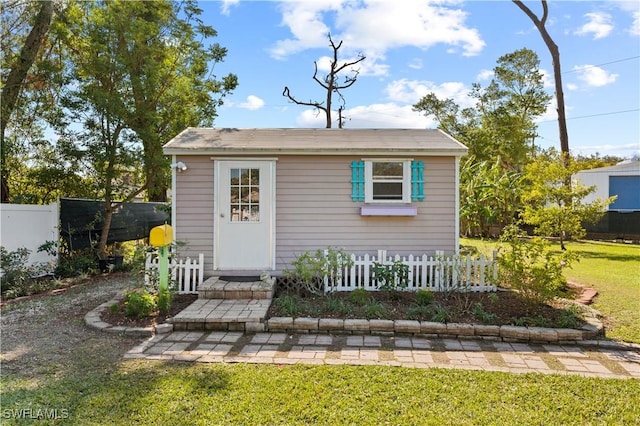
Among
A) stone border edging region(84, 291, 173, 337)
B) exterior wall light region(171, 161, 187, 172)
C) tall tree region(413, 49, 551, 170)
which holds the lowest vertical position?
stone border edging region(84, 291, 173, 337)

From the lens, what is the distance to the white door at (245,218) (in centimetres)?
682

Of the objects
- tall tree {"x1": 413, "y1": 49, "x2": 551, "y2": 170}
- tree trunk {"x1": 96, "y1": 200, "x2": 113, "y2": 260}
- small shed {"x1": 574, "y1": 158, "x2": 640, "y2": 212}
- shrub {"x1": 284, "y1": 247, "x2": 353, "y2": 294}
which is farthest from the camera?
tall tree {"x1": 413, "y1": 49, "x2": 551, "y2": 170}

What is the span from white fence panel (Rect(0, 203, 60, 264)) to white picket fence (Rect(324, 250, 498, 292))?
623cm

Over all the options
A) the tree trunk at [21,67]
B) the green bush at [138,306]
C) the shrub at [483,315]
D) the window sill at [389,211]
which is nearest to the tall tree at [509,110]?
the window sill at [389,211]

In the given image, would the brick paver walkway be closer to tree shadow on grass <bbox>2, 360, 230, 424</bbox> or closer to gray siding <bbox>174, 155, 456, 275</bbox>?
tree shadow on grass <bbox>2, 360, 230, 424</bbox>

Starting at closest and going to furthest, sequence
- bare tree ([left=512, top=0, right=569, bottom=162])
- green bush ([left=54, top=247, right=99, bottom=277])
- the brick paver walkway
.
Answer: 1. the brick paver walkway
2. green bush ([left=54, top=247, right=99, bottom=277])
3. bare tree ([left=512, top=0, right=569, bottom=162])

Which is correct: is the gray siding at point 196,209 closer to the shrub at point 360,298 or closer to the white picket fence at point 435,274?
the white picket fence at point 435,274

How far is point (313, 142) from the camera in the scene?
7.12 meters

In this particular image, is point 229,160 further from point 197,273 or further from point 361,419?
point 361,419

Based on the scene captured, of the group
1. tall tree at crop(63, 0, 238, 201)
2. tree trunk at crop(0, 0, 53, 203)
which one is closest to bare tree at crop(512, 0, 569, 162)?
tall tree at crop(63, 0, 238, 201)

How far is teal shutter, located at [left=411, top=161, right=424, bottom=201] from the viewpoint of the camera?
6.84 meters

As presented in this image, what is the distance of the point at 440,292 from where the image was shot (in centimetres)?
638

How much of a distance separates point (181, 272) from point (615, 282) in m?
8.80

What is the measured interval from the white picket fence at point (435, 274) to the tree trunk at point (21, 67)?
336 inches
